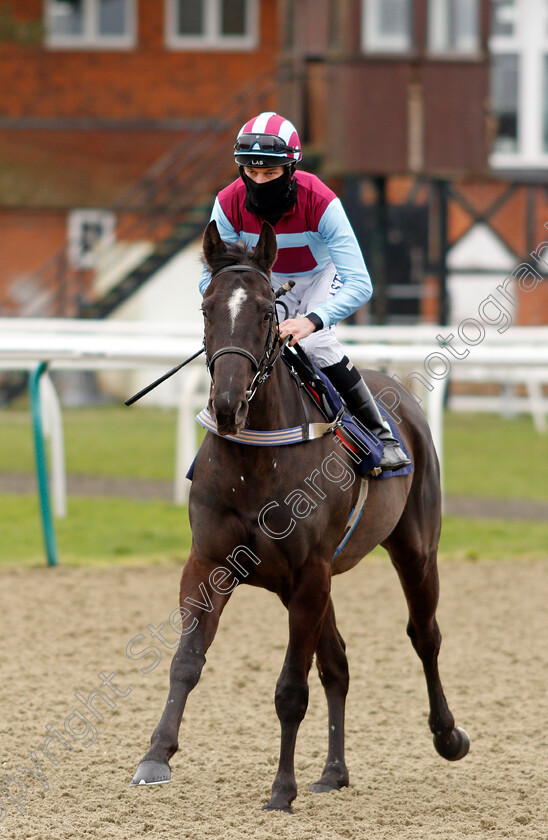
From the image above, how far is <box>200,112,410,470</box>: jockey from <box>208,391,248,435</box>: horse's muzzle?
467 mm

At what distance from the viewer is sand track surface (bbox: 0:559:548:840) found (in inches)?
152

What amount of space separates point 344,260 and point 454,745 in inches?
69.9

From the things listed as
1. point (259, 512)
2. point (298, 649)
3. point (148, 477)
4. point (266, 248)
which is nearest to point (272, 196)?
point (266, 248)

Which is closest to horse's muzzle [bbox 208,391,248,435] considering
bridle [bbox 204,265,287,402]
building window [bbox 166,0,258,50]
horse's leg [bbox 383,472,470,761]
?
bridle [bbox 204,265,287,402]

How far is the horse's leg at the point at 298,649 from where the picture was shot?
4012 millimetres

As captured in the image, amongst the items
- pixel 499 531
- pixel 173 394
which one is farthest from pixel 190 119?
pixel 499 531

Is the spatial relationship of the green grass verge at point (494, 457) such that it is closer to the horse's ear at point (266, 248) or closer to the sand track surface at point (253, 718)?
the sand track surface at point (253, 718)

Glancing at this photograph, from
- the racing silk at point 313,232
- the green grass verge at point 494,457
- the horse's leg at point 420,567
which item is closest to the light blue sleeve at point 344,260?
the racing silk at point 313,232

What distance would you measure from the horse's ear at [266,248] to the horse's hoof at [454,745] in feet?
6.06

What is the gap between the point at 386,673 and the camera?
576 cm

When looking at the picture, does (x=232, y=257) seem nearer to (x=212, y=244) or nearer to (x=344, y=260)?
(x=212, y=244)

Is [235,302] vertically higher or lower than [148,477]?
higher

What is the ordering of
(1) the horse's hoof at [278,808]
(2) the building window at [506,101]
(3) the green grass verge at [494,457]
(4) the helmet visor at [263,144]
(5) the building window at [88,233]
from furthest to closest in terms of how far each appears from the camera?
(5) the building window at [88,233]
(2) the building window at [506,101]
(3) the green grass verge at [494,457]
(4) the helmet visor at [263,144]
(1) the horse's hoof at [278,808]

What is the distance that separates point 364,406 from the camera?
14.8 feet
